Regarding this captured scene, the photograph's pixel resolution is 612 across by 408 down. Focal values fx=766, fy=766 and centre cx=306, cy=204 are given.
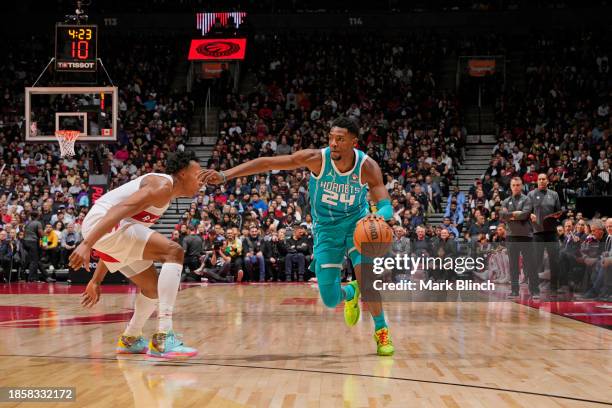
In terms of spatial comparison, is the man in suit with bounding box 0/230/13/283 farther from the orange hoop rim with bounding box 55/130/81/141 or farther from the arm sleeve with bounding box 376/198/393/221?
the arm sleeve with bounding box 376/198/393/221

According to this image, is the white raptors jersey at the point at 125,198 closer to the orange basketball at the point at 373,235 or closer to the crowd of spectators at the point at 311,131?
the orange basketball at the point at 373,235

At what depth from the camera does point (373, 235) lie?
232 inches

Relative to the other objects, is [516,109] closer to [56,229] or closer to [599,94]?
[599,94]

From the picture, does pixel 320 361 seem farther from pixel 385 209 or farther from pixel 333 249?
pixel 385 209

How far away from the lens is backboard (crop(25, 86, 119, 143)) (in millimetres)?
15281

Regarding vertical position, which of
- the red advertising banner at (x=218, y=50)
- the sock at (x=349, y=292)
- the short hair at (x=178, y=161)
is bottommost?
the sock at (x=349, y=292)

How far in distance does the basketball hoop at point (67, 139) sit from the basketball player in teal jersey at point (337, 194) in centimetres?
984

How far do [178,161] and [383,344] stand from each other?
217 cm

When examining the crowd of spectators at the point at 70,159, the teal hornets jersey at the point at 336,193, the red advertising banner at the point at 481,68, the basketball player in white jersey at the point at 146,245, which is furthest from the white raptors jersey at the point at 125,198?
the red advertising banner at the point at 481,68

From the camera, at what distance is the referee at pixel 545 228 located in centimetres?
1147

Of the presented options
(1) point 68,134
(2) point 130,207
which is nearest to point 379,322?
(2) point 130,207

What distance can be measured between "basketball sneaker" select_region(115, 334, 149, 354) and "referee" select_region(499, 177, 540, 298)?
23.0 ft

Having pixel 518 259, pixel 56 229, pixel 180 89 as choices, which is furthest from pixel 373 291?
pixel 180 89

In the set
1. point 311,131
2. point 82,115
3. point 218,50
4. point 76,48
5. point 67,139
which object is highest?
point 218,50
